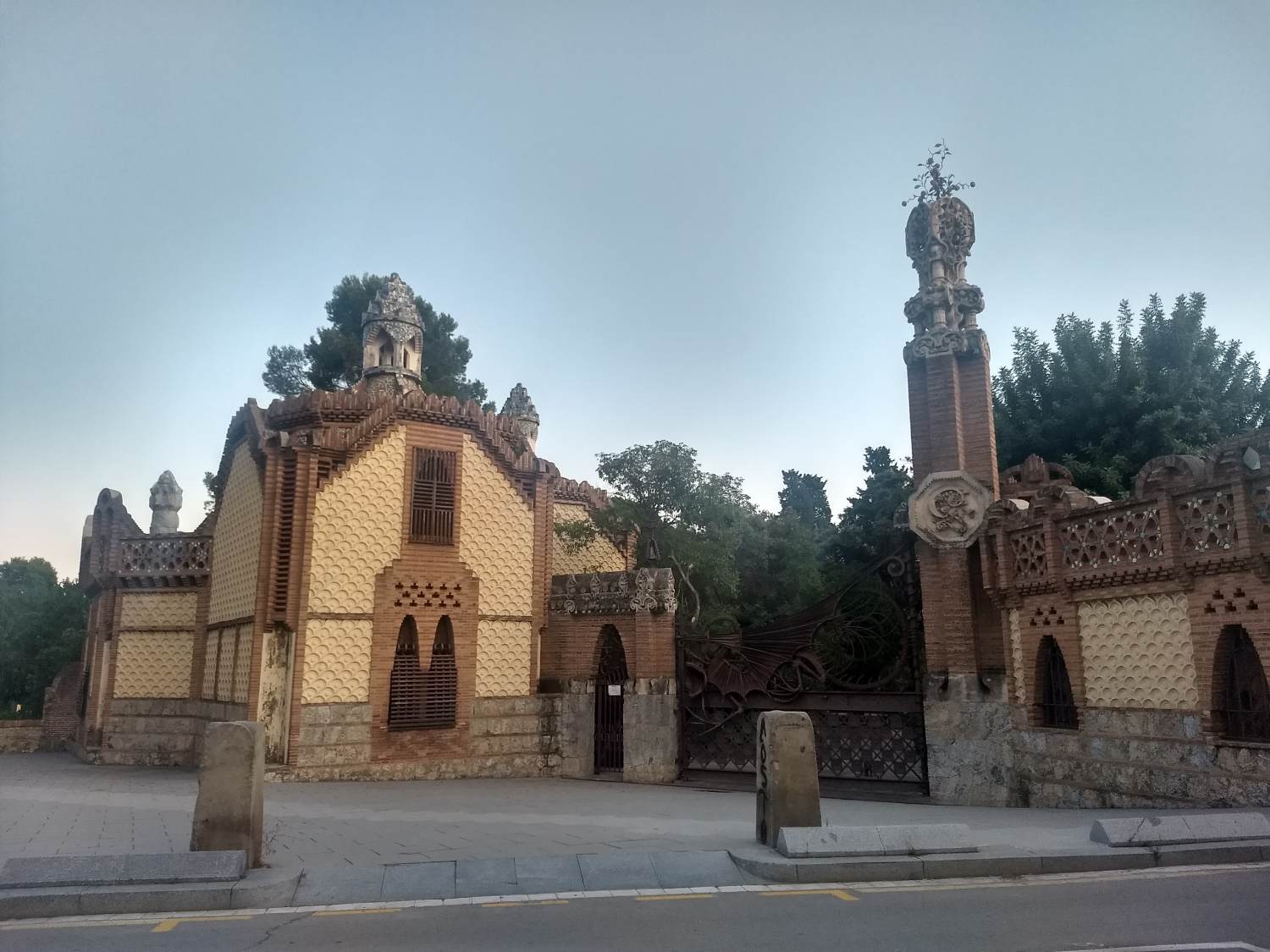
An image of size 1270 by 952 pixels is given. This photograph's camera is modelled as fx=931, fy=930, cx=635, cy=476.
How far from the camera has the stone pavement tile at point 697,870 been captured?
7.44 metres

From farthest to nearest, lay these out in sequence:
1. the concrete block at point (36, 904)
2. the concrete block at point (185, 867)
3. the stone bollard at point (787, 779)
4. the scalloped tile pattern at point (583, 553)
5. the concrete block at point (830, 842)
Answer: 1. the scalloped tile pattern at point (583, 553)
2. the stone bollard at point (787, 779)
3. the concrete block at point (830, 842)
4. the concrete block at point (185, 867)
5. the concrete block at point (36, 904)

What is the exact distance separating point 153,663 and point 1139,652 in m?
17.8

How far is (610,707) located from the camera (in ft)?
51.8

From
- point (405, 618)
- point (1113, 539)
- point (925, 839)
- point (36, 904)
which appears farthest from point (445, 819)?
point (1113, 539)

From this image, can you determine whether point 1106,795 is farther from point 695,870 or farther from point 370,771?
point 370,771

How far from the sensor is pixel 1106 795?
10.7 m

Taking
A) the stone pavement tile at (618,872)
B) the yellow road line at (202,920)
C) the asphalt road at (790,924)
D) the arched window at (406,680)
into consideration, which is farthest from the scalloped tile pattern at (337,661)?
the asphalt road at (790,924)

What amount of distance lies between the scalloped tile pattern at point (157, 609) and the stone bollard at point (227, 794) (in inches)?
501

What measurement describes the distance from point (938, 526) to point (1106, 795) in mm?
4117

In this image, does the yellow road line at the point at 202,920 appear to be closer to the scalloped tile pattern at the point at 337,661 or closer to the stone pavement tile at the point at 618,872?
the stone pavement tile at the point at 618,872

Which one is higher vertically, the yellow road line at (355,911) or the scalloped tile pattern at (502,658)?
the scalloped tile pattern at (502,658)

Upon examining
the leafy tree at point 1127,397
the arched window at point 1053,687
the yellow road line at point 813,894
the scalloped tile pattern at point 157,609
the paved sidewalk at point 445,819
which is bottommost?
the paved sidewalk at point 445,819

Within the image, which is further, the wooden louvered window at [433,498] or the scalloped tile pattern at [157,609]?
the scalloped tile pattern at [157,609]

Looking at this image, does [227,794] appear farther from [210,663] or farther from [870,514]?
[870,514]
